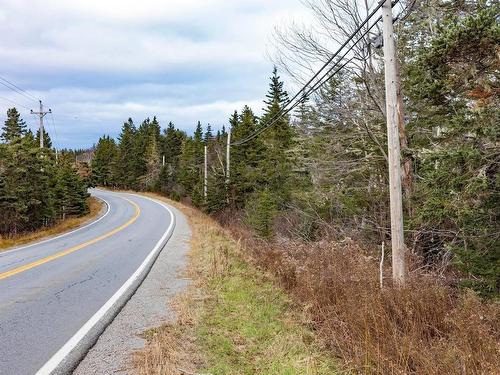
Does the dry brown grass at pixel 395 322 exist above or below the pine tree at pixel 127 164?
below

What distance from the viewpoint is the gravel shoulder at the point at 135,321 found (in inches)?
172

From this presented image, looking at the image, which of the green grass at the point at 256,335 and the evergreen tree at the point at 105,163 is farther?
the evergreen tree at the point at 105,163

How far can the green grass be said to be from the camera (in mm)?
4277

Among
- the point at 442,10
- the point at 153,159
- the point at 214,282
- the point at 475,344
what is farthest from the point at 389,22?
the point at 153,159

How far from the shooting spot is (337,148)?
13195 millimetres

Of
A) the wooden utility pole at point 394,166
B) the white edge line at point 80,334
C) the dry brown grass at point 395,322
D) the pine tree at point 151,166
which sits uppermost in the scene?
the pine tree at point 151,166

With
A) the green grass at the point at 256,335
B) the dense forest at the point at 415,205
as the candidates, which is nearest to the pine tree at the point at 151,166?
the dense forest at the point at 415,205

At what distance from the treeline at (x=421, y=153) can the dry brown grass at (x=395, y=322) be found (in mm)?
1291

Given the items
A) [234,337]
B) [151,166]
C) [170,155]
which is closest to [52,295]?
[234,337]

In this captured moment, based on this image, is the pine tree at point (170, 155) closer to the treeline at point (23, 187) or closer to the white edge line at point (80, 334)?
the treeline at point (23, 187)

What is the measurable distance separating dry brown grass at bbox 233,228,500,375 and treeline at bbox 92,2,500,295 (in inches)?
50.8

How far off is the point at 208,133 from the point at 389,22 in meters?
78.0

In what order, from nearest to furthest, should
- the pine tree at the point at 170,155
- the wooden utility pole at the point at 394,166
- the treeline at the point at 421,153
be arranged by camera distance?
1. the treeline at the point at 421,153
2. the wooden utility pole at the point at 394,166
3. the pine tree at the point at 170,155

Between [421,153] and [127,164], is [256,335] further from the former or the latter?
[127,164]
